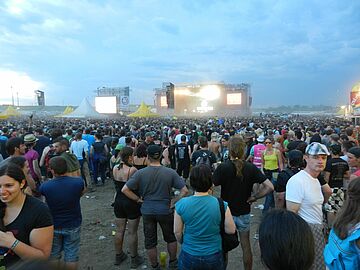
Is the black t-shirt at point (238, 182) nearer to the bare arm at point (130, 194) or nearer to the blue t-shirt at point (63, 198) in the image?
the bare arm at point (130, 194)

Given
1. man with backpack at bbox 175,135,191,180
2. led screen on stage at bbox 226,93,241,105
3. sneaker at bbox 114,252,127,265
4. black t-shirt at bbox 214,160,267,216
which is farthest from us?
led screen on stage at bbox 226,93,241,105

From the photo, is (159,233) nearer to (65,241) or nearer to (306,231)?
(65,241)

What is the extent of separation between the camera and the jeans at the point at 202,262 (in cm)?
266

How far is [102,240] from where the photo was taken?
5227mm

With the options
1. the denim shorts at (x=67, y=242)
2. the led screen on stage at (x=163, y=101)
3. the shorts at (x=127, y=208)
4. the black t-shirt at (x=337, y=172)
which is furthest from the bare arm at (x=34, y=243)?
the led screen on stage at (x=163, y=101)

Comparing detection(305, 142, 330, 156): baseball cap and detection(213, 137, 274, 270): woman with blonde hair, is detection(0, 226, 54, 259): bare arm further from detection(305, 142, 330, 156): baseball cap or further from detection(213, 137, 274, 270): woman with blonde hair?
detection(305, 142, 330, 156): baseball cap

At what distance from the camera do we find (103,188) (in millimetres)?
8656

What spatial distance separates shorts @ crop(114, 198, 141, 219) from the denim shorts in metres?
0.89

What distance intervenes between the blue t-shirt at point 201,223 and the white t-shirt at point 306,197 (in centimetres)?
79

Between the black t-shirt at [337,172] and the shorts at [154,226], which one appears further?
the black t-shirt at [337,172]

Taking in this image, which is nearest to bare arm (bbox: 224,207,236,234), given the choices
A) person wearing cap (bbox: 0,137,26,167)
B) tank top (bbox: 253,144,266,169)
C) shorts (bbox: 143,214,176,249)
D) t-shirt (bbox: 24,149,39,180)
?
shorts (bbox: 143,214,176,249)

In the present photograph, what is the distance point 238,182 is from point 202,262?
115 cm

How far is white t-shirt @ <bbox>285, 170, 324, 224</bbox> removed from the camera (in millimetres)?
2770

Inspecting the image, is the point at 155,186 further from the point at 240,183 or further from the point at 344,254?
the point at 344,254
